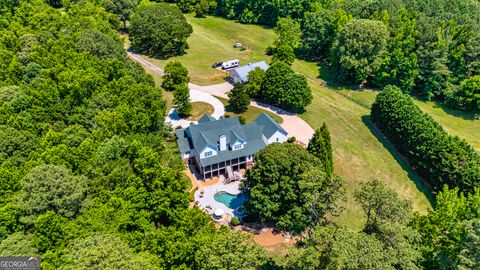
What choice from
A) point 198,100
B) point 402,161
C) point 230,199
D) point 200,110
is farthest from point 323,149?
point 198,100

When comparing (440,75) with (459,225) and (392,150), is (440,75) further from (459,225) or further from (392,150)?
(459,225)

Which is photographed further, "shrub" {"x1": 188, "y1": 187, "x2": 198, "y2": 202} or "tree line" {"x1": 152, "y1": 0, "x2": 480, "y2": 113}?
"tree line" {"x1": 152, "y1": 0, "x2": 480, "y2": 113}

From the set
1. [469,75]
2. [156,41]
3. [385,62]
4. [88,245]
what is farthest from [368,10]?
[88,245]

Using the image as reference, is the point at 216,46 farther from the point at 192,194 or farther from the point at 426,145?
the point at 426,145

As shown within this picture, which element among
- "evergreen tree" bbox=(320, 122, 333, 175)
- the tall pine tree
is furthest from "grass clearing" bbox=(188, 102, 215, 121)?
"evergreen tree" bbox=(320, 122, 333, 175)

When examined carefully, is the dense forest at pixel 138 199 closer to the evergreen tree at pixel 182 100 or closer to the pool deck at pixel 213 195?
the pool deck at pixel 213 195

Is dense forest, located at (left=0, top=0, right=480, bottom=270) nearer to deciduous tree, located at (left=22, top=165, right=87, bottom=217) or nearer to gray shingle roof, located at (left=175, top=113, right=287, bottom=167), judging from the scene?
deciduous tree, located at (left=22, top=165, right=87, bottom=217)

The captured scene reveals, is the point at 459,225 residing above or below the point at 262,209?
above

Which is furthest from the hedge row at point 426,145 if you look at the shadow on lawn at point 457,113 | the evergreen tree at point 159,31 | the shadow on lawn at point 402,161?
the evergreen tree at point 159,31
